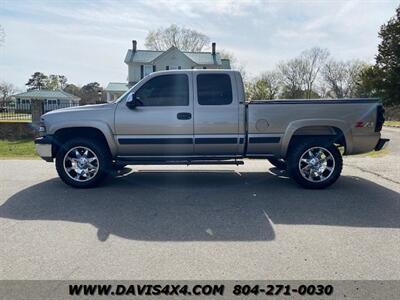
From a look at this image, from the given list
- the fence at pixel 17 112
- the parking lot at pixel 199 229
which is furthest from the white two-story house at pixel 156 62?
the parking lot at pixel 199 229

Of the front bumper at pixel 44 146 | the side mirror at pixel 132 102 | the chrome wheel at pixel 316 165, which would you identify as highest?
the side mirror at pixel 132 102

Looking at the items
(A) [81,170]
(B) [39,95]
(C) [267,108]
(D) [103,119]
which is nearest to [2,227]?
(A) [81,170]

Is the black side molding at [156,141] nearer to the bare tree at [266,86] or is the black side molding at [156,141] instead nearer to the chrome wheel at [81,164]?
the chrome wheel at [81,164]

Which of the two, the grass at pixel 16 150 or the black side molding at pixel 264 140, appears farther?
the grass at pixel 16 150

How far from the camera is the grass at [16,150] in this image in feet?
35.6

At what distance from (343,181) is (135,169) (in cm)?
485

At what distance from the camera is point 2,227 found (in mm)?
4230

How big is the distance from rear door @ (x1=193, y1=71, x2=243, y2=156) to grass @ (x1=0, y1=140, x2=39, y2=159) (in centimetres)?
730

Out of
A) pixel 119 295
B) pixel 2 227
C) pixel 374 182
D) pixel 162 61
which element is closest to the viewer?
pixel 119 295

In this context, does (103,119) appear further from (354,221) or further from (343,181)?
(343,181)

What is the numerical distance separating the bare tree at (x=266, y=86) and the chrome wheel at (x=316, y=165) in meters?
45.0

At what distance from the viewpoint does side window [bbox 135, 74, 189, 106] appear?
6.04 meters

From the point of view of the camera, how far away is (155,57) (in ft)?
136

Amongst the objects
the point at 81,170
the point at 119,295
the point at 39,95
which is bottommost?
the point at 119,295
